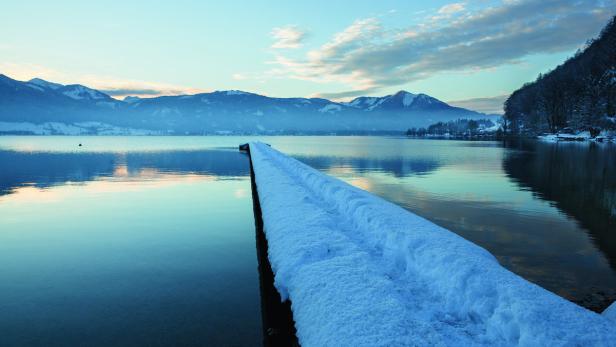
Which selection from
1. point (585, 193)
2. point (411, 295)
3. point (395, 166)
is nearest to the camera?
point (411, 295)

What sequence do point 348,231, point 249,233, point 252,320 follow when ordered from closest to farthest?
point 252,320 → point 348,231 → point 249,233

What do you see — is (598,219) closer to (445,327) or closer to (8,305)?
(445,327)

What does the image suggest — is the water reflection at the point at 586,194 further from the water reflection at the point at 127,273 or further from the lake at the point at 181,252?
the water reflection at the point at 127,273

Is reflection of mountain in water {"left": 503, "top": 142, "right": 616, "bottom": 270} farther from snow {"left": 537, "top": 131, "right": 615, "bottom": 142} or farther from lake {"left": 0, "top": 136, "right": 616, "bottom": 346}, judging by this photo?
snow {"left": 537, "top": 131, "right": 615, "bottom": 142}

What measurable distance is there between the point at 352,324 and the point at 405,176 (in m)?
28.5

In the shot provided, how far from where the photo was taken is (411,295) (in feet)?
19.4

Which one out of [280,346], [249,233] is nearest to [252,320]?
[280,346]

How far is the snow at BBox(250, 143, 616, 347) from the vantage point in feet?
14.7

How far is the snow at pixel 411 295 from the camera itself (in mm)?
4484

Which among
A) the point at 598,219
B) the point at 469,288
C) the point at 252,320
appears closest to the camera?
the point at 469,288

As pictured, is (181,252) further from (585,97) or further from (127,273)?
(585,97)

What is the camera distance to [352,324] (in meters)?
4.64

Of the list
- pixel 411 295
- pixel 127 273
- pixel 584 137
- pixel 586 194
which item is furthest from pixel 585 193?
pixel 584 137

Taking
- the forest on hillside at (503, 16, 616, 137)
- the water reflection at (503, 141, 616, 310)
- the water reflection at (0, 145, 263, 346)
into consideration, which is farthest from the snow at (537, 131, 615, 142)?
the water reflection at (0, 145, 263, 346)
